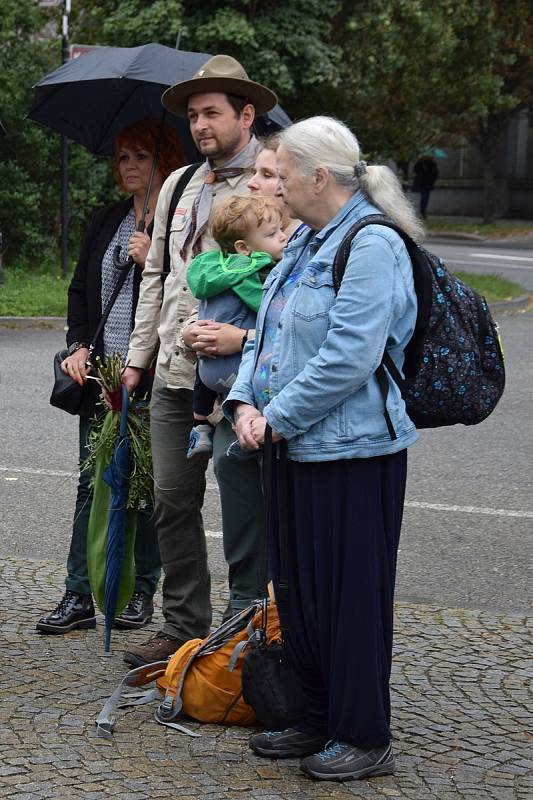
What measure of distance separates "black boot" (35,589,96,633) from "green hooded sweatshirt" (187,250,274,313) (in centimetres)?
150

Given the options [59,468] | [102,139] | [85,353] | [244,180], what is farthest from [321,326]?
[59,468]

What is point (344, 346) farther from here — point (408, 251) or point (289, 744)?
point (289, 744)

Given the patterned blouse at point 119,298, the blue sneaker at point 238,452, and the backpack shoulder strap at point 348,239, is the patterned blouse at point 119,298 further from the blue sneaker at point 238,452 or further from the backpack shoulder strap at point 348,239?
the backpack shoulder strap at point 348,239

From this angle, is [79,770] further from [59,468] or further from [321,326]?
[59,468]

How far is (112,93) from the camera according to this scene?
5.53m

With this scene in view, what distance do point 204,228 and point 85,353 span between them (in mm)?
893

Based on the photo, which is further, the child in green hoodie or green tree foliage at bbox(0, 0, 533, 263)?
green tree foliage at bbox(0, 0, 533, 263)

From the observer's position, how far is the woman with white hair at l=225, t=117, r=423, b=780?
3680 mm

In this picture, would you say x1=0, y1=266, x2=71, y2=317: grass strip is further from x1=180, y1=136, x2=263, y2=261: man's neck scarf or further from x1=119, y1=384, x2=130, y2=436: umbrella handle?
x1=180, y1=136, x2=263, y2=261: man's neck scarf

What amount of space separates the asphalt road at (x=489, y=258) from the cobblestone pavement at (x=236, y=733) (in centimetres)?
1605

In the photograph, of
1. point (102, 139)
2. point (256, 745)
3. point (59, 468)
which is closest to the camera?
point (256, 745)

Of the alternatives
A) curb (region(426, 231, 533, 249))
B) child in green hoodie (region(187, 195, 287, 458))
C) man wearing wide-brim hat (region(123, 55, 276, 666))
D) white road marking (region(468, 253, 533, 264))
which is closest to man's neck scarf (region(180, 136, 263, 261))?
man wearing wide-brim hat (region(123, 55, 276, 666))

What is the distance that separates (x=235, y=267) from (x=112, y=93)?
1533 millimetres

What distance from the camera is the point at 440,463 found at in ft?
27.9
